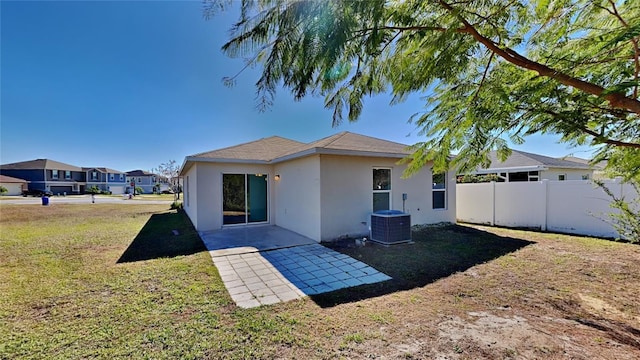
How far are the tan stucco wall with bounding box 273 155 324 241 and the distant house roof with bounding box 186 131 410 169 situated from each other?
432 millimetres

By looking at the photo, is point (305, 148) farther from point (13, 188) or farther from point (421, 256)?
point (13, 188)

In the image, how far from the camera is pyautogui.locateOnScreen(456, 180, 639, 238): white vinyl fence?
25.9 feet

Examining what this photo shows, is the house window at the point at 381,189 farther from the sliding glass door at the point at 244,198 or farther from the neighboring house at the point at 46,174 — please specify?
the neighboring house at the point at 46,174

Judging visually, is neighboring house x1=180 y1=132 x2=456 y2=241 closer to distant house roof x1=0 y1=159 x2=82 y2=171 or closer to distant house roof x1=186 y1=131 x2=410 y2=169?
distant house roof x1=186 y1=131 x2=410 y2=169

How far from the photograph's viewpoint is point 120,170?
64.0 meters

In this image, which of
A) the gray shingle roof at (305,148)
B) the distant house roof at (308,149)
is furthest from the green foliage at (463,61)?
the gray shingle roof at (305,148)

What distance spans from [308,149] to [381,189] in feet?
9.93

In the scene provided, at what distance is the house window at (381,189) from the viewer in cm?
854

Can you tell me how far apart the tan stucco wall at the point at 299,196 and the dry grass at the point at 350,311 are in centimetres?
227

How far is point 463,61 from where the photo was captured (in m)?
3.08

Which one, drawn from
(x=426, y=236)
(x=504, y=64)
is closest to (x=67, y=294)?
(x=504, y=64)

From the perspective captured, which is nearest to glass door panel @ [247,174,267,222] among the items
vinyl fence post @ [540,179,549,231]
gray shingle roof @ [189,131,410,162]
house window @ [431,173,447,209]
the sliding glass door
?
the sliding glass door

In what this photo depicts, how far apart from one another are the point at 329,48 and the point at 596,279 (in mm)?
6095

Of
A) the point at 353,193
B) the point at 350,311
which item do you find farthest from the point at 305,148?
the point at 350,311
